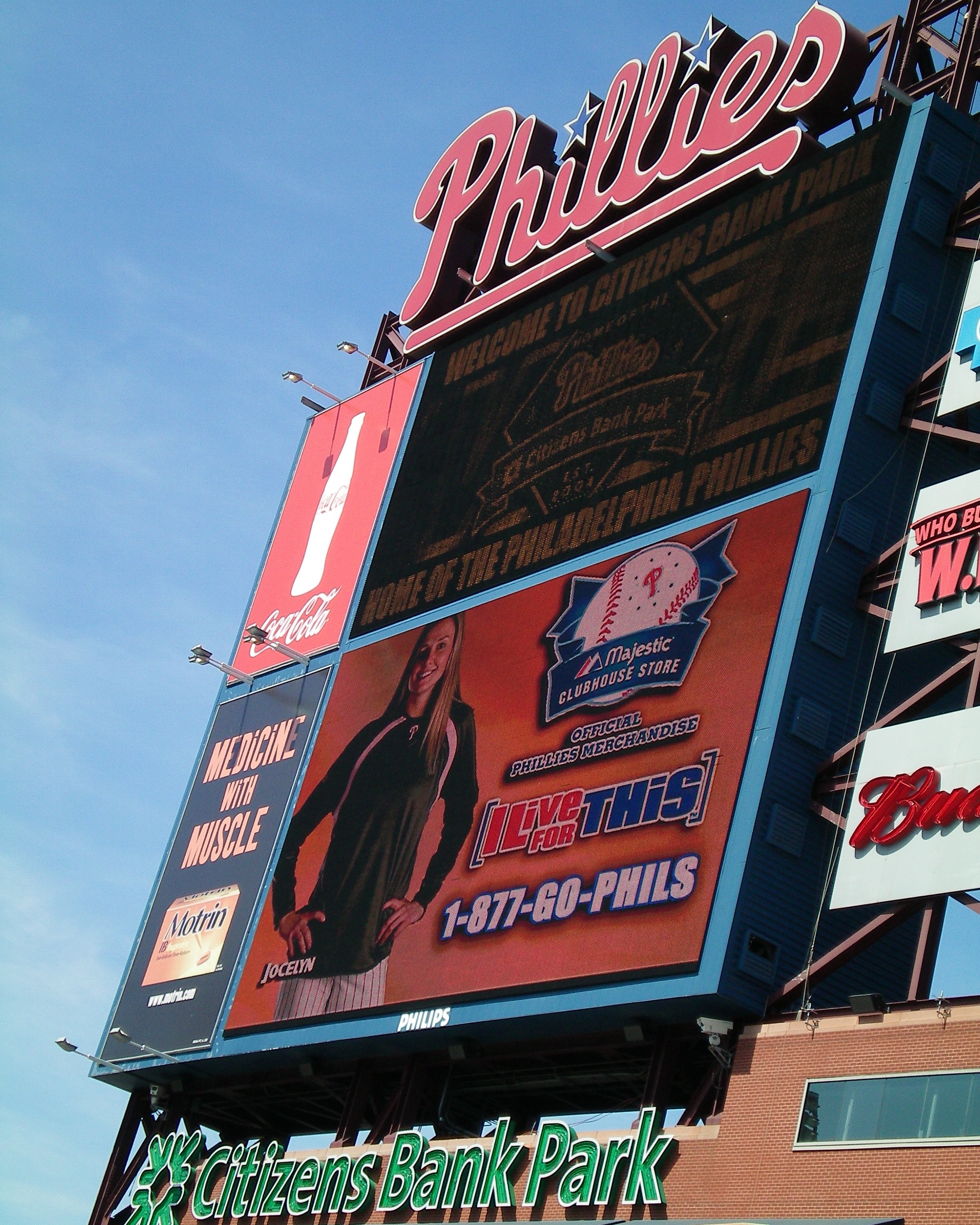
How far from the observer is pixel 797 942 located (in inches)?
1098

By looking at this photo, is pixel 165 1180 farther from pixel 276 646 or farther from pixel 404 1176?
pixel 276 646

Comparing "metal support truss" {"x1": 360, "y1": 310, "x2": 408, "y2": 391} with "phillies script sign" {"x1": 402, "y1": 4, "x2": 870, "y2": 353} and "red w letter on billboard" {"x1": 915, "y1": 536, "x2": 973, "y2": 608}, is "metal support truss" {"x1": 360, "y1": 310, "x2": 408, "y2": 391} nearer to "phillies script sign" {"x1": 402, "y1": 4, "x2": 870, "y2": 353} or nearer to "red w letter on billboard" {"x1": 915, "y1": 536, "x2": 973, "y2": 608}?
"phillies script sign" {"x1": 402, "y1": 4, "x2": 870, "y2": 353}

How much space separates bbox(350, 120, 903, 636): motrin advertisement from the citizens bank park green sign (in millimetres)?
11147

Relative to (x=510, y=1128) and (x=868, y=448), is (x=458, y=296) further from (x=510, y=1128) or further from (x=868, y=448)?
(x=510, y=1128)

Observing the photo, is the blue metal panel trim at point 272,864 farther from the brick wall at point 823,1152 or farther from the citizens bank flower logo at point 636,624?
the brick wall at point 823,1152

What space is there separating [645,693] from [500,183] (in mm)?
20374

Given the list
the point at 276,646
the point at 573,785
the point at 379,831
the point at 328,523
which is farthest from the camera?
the point at 328,523

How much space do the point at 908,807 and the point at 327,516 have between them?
22.2 m

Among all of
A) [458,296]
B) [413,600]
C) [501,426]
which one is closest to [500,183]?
[458,296]

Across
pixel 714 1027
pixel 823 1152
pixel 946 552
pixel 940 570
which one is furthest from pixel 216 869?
pixel 946 552

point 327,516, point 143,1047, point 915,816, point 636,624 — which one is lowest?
point 143,1047

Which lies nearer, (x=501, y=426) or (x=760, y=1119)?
(x=760, y=1119)

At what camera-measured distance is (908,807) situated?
1033 inches

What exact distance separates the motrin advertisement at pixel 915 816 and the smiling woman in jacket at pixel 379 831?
8940mm
